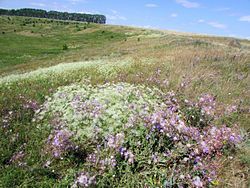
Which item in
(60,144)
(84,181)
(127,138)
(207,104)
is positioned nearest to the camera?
(84,181)

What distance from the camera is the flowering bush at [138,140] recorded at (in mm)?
4582

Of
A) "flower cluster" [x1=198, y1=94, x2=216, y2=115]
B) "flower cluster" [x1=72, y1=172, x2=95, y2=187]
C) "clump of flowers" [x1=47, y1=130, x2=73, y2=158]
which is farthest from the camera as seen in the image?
"flower cluster" [x1=198, y1=94, x2=216, y2=115]

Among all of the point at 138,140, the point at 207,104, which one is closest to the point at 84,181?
the point at 138,140

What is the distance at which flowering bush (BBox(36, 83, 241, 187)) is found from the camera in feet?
15.0

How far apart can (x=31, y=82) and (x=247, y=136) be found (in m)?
7.36

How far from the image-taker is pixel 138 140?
5.07 m

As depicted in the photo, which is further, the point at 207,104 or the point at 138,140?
the point at 207,104

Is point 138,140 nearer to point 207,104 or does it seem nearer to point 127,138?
point 127,138

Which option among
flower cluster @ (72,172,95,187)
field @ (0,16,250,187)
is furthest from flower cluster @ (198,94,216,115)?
flower cluster @ (72,172,95,187)

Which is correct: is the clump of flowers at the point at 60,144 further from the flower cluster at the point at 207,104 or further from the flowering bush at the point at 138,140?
the flower cluster at the point at 207,104

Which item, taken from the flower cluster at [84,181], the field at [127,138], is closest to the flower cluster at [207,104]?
the field at [127,138]

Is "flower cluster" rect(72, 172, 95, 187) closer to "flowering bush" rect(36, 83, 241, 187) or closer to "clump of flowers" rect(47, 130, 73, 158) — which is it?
"flowering bush" rect(36, 83, 241, 187)

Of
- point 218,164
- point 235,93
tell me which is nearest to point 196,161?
point 218,164

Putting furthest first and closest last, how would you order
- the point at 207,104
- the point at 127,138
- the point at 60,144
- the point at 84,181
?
the point at 207,104, the point at 60,144, the point at 127,138, the point at 84,181
